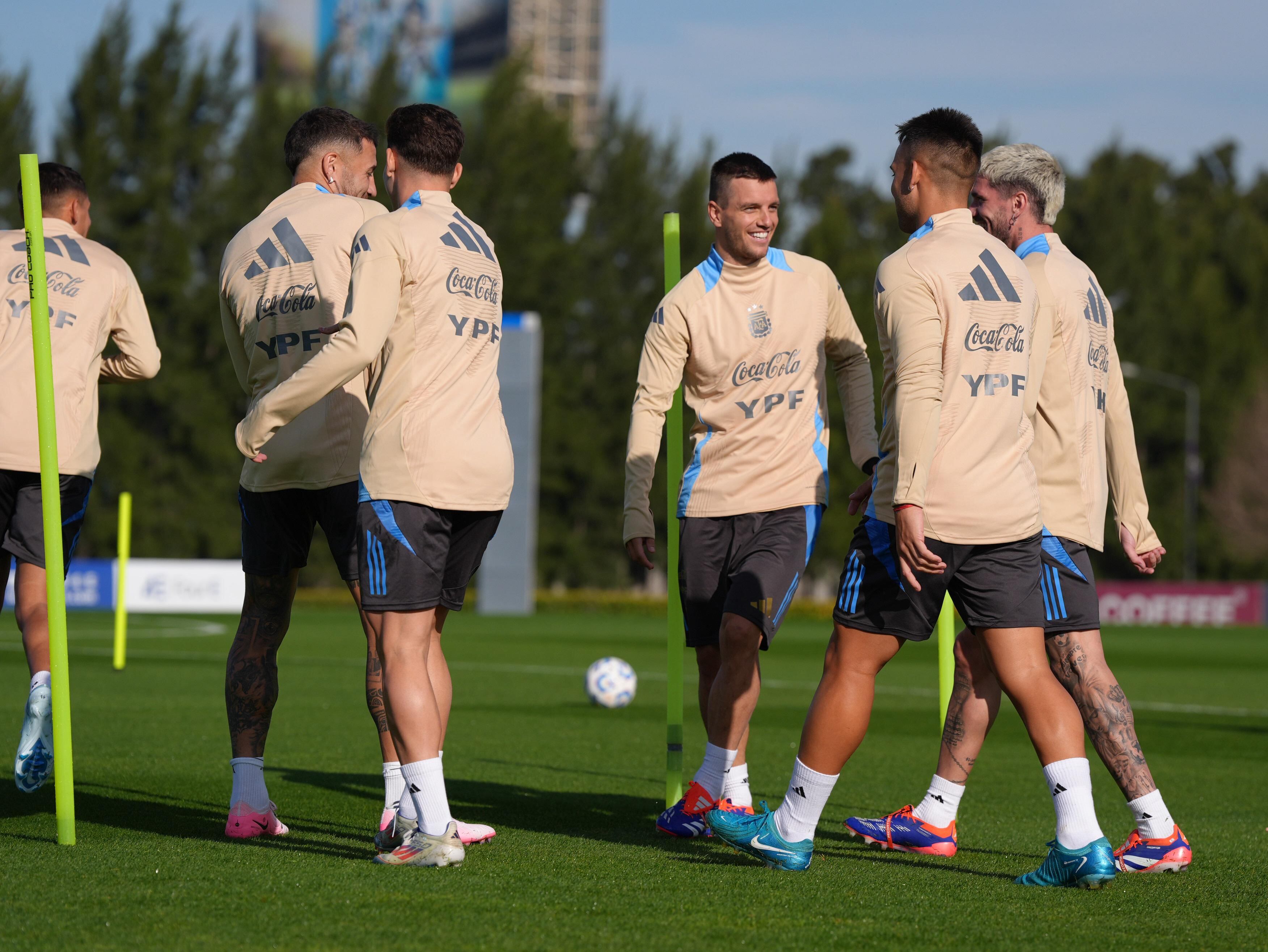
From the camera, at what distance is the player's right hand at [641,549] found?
549 cm

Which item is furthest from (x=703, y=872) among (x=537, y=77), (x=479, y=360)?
(x=537, y=77)

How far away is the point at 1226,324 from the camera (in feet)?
176

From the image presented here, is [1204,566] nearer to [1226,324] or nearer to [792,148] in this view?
[1226,324]

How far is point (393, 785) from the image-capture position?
534 centimetres

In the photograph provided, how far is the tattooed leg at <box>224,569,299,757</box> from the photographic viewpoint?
5.56m

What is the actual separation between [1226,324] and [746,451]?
52195 millimetres

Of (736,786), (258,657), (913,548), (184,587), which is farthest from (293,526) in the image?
(184,587)

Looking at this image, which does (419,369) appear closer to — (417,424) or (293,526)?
(417,424)

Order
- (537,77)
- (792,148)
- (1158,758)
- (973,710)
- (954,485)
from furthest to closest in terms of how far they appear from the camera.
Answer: (537,77) < (792,148) < (1158,758) < (973,710) < (954,485)

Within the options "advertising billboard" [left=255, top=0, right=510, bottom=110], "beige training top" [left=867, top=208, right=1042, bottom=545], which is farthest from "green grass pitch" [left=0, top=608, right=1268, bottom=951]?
"advertising billboard" [left=255, top=0, right=510, bottom=110]

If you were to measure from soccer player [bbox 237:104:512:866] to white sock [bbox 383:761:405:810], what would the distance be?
32cm

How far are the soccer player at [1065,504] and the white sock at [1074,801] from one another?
0.45 meters

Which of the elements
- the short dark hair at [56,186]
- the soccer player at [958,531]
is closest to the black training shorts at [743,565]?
the soccer player at [958,531]

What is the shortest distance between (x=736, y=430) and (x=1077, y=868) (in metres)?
1.90
